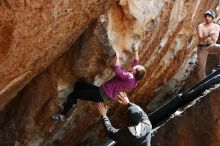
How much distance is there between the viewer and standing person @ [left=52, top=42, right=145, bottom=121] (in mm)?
7309

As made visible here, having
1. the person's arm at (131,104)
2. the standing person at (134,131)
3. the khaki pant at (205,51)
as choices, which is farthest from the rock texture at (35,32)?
the khaki pant at (205,51)

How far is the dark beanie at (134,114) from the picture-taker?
6372mm

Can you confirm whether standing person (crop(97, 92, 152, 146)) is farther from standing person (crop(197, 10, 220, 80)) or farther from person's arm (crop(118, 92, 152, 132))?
standing person (crop(197, 10, 220, 80))

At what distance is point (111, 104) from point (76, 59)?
8.44ft

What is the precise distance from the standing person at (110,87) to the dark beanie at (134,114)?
946 mm

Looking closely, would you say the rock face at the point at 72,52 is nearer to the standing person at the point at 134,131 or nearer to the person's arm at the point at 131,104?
the person's arm at the point at 131,104

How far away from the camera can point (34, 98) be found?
9070 mm

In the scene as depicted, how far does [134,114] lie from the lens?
251 inches

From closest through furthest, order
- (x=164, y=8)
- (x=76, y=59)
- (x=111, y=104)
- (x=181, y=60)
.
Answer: (x=76, y=59)
(x=164, y=8)
(x=111, y=104)
(x=181, y=60)

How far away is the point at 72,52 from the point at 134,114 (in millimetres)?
2400

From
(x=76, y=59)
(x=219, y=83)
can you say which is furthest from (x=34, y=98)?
(x=219, y=83)

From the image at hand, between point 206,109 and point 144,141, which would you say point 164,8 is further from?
point 144,141

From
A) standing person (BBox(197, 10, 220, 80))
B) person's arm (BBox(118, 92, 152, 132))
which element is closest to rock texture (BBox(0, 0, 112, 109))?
person's arm (BBox(118, 92, 152, 132))

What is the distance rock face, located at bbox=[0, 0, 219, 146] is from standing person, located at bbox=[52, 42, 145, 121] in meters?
0.22
